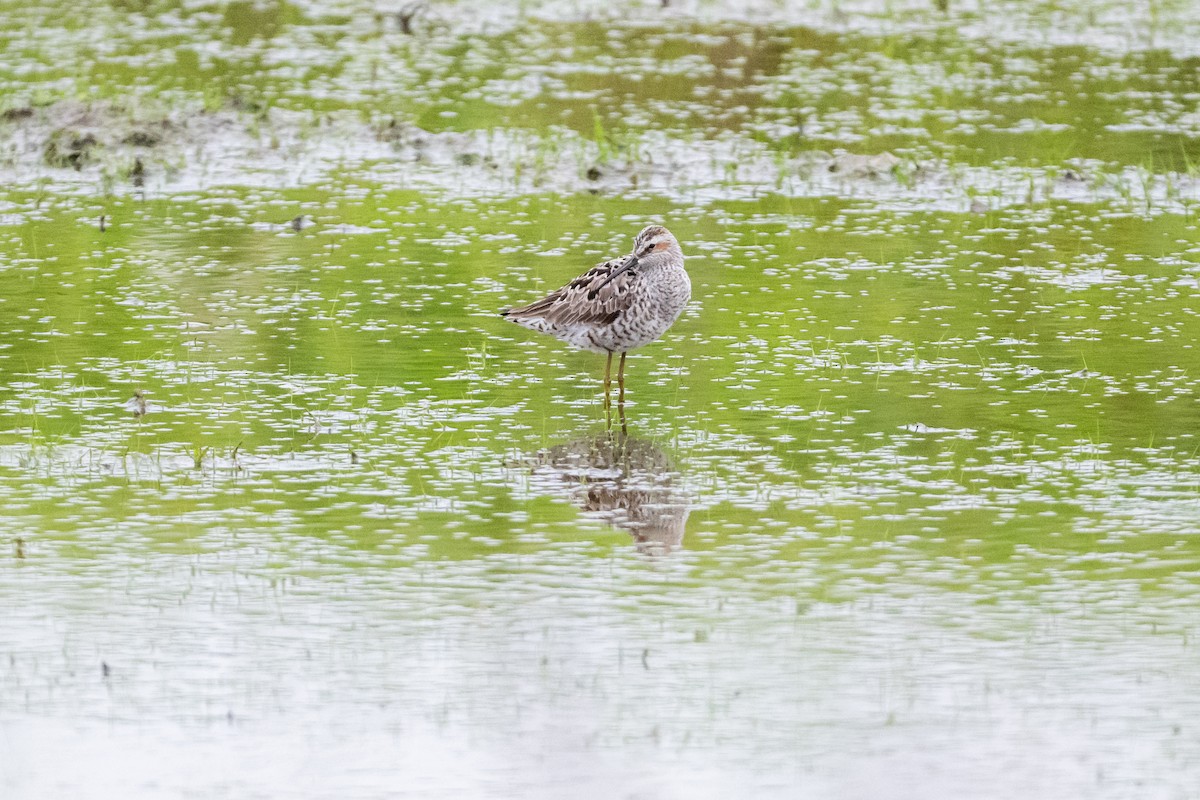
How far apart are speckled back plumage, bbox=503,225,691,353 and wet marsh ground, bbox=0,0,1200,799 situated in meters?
0.40

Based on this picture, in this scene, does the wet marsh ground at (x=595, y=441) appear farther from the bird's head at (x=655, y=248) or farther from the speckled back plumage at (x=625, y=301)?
the bird's head at (x=655, y=248)

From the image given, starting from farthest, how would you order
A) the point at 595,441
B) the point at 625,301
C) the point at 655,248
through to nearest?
the point at 655,248 → the point at 625,301 → the point at 595,441

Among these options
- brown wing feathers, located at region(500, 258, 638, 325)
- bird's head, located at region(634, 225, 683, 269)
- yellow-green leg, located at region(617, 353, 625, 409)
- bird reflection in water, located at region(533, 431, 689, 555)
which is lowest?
yellow-green leg, located at region(617, 353, 625, 409)

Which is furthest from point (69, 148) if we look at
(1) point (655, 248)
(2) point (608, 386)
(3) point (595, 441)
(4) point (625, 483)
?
(4) point (625, 483)

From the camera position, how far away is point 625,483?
10.1m

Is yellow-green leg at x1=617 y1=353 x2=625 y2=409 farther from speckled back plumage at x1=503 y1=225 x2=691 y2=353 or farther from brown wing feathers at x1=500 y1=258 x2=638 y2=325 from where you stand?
brown wing feathers at x1=500 y1=258 x2=638 y2=325

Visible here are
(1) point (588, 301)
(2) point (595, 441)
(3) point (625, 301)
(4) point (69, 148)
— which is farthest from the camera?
(4) point (69, 148)

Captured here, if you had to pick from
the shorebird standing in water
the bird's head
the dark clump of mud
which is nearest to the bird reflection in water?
the shorebird standing in water

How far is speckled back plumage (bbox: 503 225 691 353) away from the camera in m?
11.8

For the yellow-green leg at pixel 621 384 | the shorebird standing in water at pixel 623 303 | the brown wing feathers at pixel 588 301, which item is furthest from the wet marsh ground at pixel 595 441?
the brown wing feathers at pixel 588 301

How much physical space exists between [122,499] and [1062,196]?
9.92m

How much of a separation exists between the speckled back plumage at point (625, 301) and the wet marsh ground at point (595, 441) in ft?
1.31

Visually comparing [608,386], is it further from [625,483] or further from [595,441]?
[625,483]

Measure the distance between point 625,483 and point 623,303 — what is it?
Result: 6.44ft
